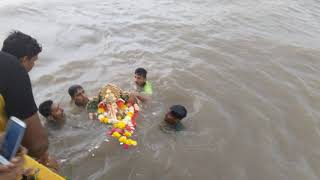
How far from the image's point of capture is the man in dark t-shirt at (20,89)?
298cm

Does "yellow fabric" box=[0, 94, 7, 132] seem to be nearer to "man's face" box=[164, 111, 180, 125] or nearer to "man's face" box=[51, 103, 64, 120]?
"man's face" box=[51, 103, 64, 120]

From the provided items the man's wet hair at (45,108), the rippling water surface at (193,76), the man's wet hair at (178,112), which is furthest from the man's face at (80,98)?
the man's wet hair at (178,112)

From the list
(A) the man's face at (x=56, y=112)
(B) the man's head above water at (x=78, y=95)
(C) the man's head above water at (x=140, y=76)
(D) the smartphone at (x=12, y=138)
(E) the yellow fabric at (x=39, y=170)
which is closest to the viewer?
(D) the smartphone at (x=12, y=138)

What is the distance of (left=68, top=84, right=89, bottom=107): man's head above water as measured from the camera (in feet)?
20.4

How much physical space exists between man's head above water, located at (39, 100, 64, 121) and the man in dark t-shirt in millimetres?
2266

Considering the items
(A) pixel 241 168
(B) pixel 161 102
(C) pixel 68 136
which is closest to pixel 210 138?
(A) pixel 241 168

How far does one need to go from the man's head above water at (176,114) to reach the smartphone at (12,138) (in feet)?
11.7

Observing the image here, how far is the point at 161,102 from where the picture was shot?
705 cm

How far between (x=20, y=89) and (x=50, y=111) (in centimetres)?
295

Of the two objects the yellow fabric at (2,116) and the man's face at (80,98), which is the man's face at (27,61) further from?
the man's face at (80,98)

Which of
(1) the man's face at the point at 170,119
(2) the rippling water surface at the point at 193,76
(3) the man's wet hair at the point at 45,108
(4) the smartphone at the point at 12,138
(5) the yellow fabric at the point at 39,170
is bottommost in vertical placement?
(2) the rippling water surface at the point at 193,76

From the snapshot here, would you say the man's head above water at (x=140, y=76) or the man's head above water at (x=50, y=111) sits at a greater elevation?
the man's head above water at (x=140, y=76)

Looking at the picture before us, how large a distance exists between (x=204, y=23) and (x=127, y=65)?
3.66m

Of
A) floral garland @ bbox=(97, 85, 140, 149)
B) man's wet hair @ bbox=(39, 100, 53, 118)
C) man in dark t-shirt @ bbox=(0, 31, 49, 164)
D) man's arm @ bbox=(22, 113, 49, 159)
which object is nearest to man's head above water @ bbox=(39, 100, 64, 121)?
man's wet hair @ bbox=(39, 100, 53, 118)
